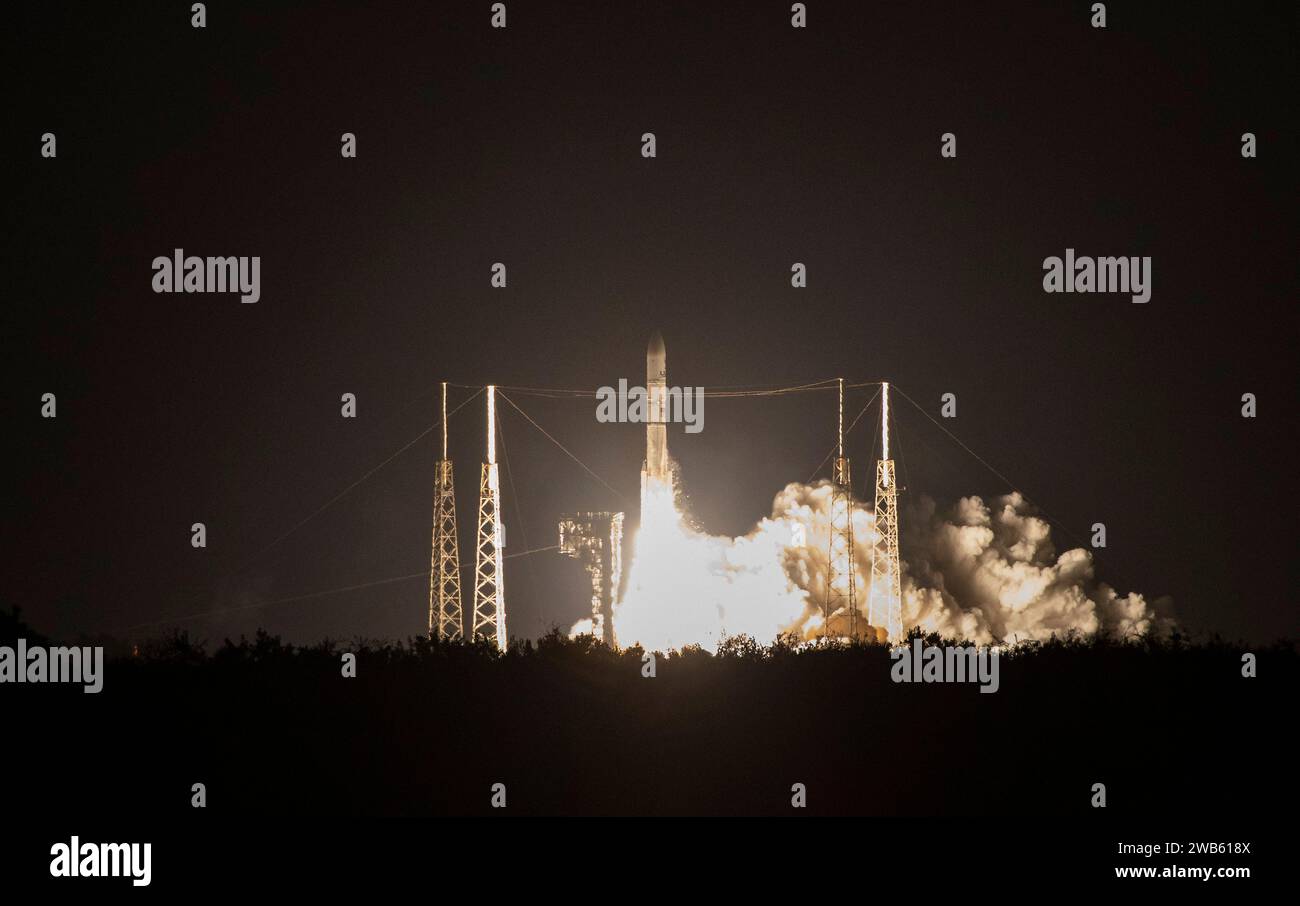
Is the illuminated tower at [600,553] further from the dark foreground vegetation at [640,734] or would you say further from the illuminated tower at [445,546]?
the dark foreground vegetation at [640,734]

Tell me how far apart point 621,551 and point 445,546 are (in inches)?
1110

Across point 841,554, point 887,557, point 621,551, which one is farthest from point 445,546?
point 621,551

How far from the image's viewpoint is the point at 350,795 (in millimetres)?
36031

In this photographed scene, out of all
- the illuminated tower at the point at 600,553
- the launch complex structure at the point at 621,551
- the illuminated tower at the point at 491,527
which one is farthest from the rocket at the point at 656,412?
the illuminated tower at the point at 491,527

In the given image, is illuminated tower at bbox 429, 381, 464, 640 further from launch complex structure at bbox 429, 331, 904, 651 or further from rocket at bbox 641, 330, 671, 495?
rocket at bbox 641, 330, 671, 495

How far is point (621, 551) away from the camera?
321 ft

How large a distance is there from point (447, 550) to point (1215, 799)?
4042 cm

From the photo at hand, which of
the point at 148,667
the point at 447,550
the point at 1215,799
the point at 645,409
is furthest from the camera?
the point at 645,409

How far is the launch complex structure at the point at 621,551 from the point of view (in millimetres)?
69188

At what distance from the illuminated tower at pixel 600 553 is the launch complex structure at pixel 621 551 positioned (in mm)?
58
